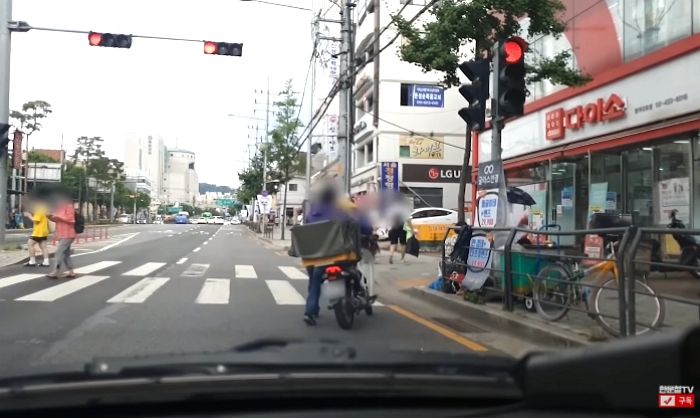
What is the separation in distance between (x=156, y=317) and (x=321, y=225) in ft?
8.15

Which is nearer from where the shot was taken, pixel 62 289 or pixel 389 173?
pixel 62 289

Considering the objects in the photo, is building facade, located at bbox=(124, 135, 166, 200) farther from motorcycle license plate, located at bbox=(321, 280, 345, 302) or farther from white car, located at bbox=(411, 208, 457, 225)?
motorcycle license plate, located at bbox=(321, 280, 345, 302)

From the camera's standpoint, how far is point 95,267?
14.9 metres

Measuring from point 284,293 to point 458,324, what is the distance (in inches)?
149

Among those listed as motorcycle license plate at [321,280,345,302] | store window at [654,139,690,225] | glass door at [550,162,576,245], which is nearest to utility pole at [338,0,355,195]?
glass door at [550,162,576,245]

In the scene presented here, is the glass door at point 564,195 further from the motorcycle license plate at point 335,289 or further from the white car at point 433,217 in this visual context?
the motorcycle license plate at point 335,289

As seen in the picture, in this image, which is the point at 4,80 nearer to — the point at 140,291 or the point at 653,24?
the point at 140,291

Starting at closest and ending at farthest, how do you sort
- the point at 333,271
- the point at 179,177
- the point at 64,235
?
the point at 333,271
the point at 64,235
the point at 179,177

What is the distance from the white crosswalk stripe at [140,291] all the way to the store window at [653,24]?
1134cm

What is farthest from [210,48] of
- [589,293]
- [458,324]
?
[589,293]

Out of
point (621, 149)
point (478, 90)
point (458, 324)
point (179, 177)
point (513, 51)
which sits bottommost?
point (458, 324)

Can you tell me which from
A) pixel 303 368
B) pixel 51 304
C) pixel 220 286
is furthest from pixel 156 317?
pixel 303 368

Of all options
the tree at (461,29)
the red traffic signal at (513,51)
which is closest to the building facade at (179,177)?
the tree at (461,29)

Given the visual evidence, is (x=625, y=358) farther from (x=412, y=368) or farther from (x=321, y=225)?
(x=321, y=225)
